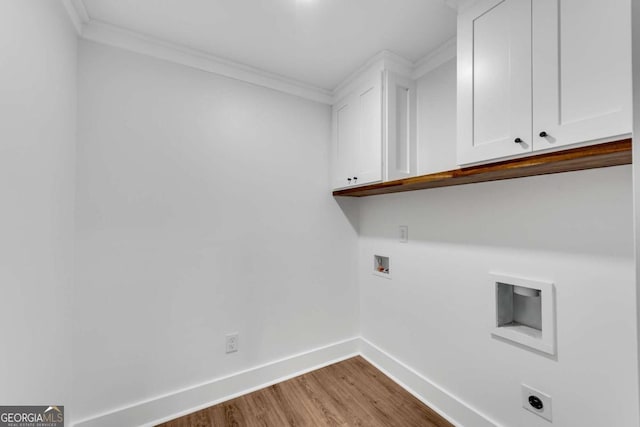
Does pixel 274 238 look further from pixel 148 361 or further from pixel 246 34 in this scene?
pixel 246 34

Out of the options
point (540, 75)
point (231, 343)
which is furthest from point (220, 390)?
point (540, 75)

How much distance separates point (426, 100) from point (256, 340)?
2.10 m

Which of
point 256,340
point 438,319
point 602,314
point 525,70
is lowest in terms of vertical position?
point 256,340

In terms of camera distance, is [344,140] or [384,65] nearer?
[384,65]

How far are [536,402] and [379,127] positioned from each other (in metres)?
1.68

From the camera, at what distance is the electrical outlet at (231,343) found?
6.06 ft

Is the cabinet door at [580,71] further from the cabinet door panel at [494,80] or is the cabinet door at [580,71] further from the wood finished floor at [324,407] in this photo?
the wood finished floor at [324,407]

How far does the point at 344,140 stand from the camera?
215 cm

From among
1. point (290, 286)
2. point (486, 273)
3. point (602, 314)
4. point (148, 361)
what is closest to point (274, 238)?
point (290, 286)

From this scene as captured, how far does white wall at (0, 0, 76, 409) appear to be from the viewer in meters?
0.88

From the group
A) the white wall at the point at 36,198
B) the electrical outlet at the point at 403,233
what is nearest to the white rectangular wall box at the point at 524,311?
the electrical outlet at the point at 403,233

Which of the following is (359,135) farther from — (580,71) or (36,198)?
(36,198)

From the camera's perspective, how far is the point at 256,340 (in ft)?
6.42
